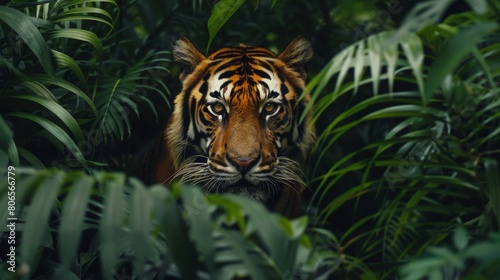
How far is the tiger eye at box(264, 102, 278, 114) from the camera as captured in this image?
2.35 metres

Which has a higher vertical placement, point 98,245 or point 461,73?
point 461,73

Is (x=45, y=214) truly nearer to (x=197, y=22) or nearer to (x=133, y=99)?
(x=133, y=99)

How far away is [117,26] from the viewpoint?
280 centimetres

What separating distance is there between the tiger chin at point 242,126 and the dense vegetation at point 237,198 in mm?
81

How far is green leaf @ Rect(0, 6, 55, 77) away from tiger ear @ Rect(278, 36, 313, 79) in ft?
2.28

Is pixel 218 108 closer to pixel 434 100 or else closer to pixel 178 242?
pixel 434 100

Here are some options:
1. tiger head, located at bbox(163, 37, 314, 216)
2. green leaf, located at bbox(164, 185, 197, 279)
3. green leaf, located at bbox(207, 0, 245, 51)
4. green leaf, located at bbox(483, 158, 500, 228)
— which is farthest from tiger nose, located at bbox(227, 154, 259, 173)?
green leaf, located at bbox(164, 185, 197, 279)

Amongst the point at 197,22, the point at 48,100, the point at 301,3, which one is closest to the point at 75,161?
the point at 48,100

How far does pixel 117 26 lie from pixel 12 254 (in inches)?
39.1

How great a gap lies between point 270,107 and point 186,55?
291 mm

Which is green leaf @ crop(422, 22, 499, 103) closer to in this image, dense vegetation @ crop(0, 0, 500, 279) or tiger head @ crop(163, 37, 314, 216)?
dense vegetation @ crop(0, 0, 500, 279)

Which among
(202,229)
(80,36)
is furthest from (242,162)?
(202,229)

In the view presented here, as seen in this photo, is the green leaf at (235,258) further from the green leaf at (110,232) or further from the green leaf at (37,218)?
the green leaf at (37,218)

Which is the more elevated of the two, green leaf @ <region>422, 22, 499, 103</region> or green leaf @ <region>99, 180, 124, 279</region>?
green leaf @ <region>422, 22, 499, 103</region>
